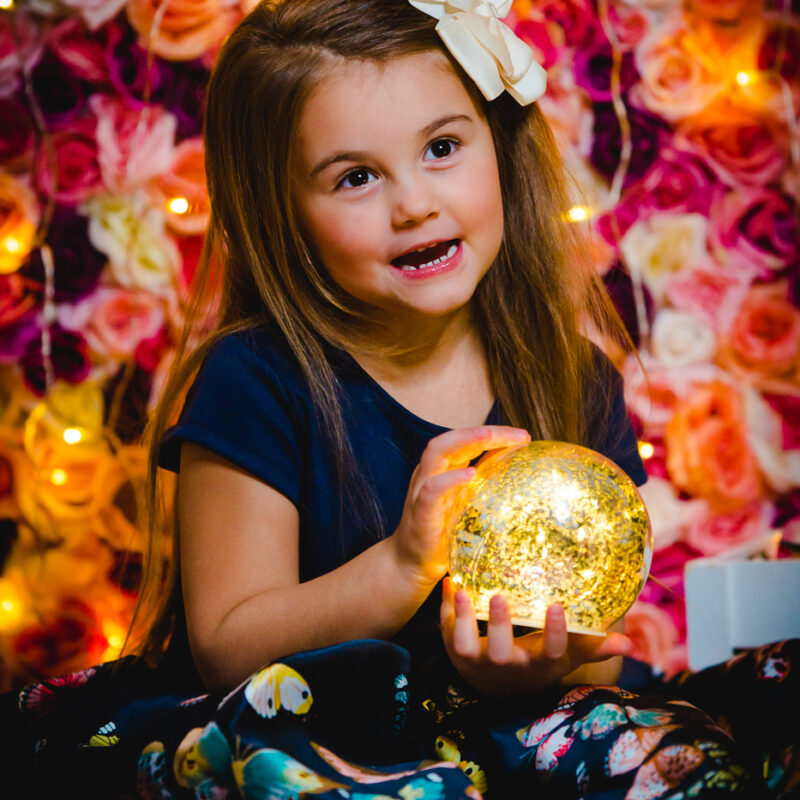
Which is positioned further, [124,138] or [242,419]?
[124,138]

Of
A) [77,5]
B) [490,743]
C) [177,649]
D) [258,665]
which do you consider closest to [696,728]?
[490,743]

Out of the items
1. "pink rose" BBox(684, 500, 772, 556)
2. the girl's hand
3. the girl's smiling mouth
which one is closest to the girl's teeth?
the girl's smiling mouth

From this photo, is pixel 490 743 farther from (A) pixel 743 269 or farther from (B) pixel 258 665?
(A) pixel 743 269

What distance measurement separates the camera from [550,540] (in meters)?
0.69

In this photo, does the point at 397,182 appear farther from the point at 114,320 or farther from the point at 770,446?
the point at 770,446

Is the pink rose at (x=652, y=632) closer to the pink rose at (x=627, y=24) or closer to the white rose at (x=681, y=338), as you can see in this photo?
the white rose at (x=681, y=338)

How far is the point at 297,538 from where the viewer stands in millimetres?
968

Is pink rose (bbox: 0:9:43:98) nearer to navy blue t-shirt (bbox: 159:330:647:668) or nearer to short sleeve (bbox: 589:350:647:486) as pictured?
navy blue t-shirt (bbox: 159:330:647:668)

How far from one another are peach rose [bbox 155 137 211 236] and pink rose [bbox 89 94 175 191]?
0.03 meters

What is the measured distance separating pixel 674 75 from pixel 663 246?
31 centimetres

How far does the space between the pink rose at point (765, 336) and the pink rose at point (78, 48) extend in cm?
121

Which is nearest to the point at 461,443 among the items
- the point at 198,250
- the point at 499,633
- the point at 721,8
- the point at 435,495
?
the point at 435,495

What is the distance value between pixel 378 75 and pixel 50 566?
1.04 metres

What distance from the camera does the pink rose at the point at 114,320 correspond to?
5.09ft
